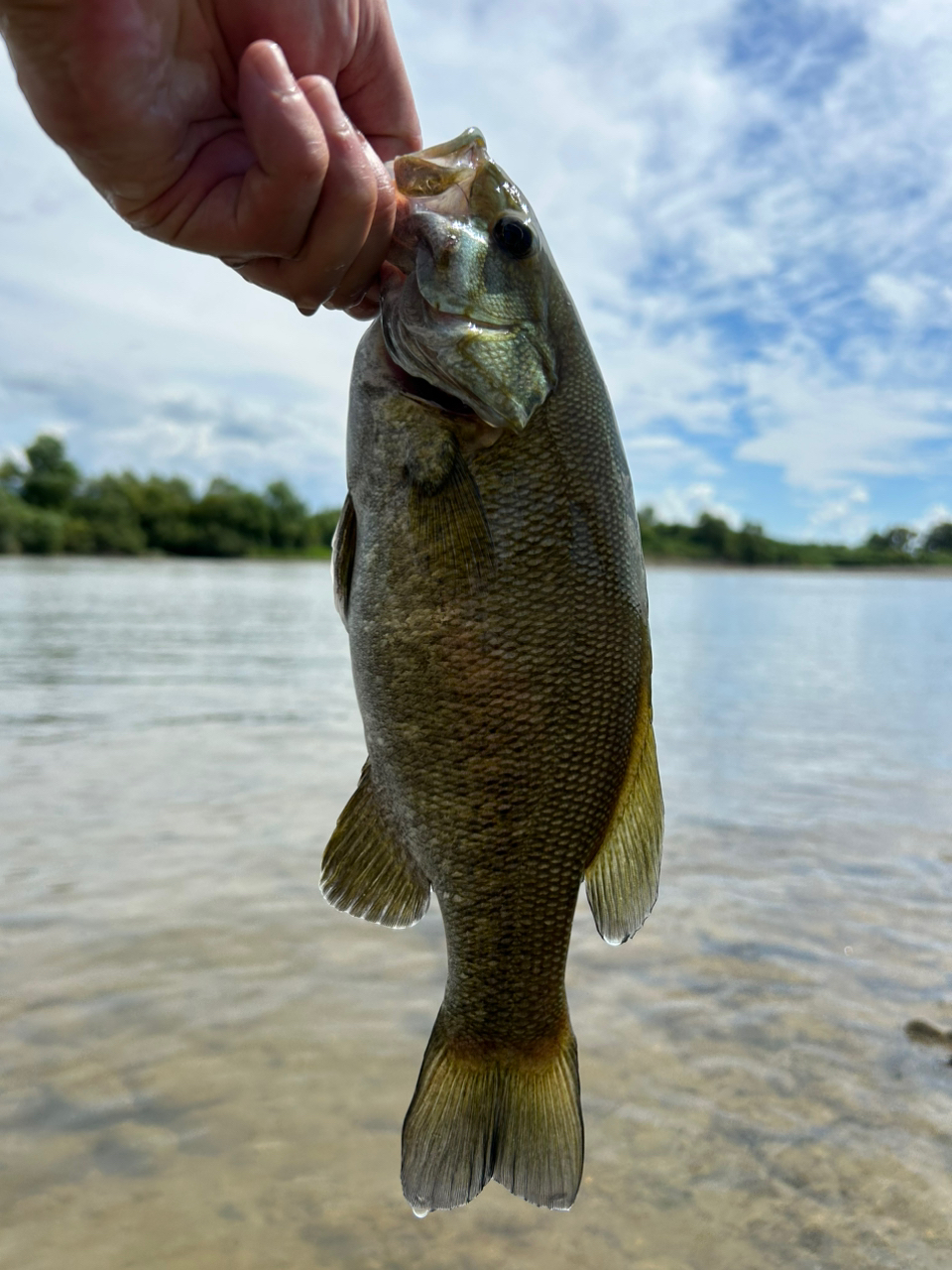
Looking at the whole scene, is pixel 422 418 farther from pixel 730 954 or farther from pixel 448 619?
pixel 730 954

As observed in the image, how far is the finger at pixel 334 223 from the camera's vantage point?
2.09 m

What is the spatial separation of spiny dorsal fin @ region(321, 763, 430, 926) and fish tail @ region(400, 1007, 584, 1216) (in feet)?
1.12

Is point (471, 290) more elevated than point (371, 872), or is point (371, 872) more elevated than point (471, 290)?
point (471, 290)

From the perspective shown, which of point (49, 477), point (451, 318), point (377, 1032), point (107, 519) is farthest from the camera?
point (49, 477)

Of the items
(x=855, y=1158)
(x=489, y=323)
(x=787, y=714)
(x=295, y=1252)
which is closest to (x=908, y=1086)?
(x=855, y=1158)

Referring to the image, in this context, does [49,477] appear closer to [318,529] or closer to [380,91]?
[318,529]

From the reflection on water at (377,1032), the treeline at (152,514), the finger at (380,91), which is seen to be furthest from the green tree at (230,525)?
the finger at (380,91)

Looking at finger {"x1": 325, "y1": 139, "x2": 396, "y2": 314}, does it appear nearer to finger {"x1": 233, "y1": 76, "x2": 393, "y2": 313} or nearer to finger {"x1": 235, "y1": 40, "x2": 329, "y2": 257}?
finger {"x1": 233, "y1": 76, "x2": 393, "y2": 313}

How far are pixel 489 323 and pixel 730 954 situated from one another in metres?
5.15

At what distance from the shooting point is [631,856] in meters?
2.45

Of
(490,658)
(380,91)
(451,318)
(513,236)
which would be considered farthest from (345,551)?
(380,91)

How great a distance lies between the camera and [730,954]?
6.25 m

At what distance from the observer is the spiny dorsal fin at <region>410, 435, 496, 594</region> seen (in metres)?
2.20

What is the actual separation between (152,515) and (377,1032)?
89.3 metres
